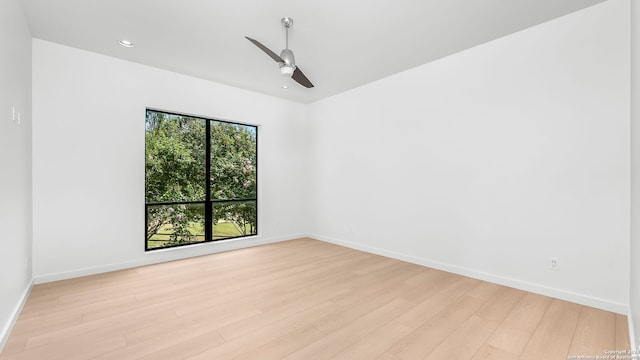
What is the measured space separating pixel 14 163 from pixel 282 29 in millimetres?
2606

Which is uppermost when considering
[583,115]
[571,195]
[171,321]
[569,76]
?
[569,76]

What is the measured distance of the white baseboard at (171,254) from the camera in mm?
3211

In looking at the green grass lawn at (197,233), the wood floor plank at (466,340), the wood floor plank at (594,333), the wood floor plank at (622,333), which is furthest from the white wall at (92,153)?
the wood floor plank at (622,333)

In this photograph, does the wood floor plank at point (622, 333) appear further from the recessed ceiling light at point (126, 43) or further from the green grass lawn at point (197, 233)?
the recessed ceiling light at point (126, 43)

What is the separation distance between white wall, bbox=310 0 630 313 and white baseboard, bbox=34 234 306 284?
1.94 metres

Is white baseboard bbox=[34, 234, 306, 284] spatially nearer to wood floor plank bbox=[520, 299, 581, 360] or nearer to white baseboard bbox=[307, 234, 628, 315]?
white baseboard bbox=[307, 234, 628, 315]

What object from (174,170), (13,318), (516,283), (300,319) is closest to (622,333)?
(516,283)

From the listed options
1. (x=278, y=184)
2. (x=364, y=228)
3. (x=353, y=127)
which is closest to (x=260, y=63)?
(x=353, y=127)

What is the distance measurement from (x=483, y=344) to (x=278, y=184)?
3.94 metres

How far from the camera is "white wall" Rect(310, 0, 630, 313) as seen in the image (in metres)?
2.47

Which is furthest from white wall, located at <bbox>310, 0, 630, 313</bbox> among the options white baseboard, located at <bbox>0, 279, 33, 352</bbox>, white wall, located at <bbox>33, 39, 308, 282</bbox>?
white baseboard, located at <bbox>0, 279, 33, 352</bbox>

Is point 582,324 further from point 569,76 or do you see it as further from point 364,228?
point 364,228

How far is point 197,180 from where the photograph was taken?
441 cm

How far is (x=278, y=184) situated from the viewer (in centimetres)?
523
